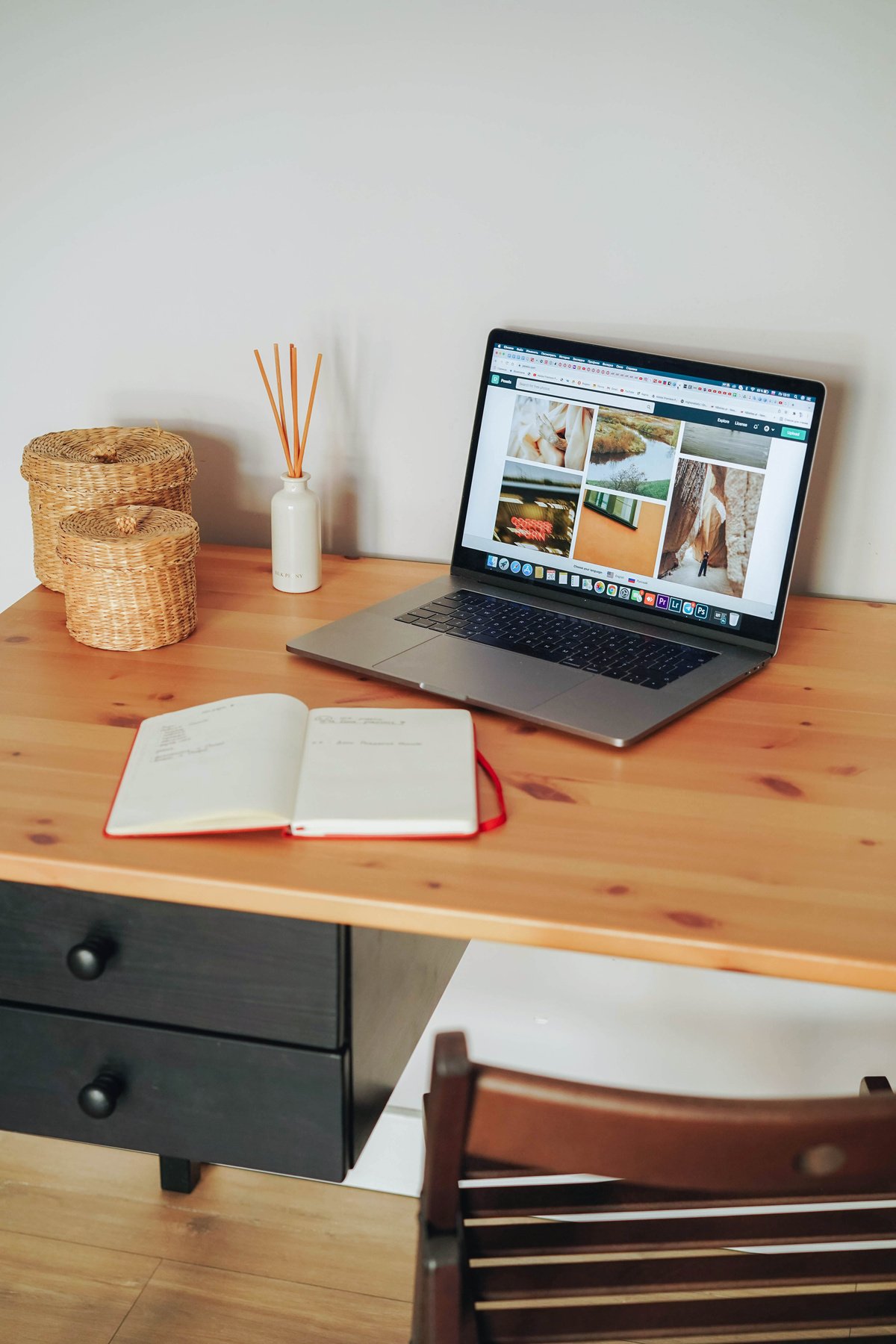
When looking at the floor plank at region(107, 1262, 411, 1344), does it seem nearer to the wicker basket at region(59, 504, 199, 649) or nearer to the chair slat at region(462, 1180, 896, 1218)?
the chair slat at region(462, 1180, 896, 1218)

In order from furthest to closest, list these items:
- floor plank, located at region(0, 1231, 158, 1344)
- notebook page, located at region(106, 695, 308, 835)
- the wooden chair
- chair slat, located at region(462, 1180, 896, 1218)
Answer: floor plank, located at region(0, 1231, 158, 1344), notebook page, located at region(106, 695, 308, 835), chair slat, located at region(462, 1180, 896, 1218), the wooden chair

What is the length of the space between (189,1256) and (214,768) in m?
0.84

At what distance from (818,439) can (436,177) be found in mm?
502

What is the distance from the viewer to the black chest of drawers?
33.3 inches

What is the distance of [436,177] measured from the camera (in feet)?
4.03

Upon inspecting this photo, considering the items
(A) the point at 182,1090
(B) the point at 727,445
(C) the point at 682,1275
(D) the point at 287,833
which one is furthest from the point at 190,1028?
(B) the point at 727,445

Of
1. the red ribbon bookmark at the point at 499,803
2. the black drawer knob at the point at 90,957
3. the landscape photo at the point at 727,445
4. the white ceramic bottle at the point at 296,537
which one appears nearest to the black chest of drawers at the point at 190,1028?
the black drawer knob at the point at 90,957

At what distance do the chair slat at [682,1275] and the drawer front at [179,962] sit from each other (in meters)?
0.21

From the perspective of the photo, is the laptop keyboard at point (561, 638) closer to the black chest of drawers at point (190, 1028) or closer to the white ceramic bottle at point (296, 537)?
the white ceramic bottle at point (296, 537)

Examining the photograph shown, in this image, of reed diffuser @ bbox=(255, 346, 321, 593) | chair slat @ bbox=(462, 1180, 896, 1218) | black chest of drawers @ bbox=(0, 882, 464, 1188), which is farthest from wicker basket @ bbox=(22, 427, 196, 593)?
chair slat @ bbox=(462, 1180, 896, 1218)

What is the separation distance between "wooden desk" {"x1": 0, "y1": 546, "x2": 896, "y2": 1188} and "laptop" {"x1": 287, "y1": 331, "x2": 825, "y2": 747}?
0.05 meters

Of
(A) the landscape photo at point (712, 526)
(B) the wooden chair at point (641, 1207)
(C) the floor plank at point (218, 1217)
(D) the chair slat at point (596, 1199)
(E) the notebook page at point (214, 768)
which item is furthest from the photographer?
(C) the floor plank at point (218, 1217)

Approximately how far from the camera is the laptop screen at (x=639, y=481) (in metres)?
1.12

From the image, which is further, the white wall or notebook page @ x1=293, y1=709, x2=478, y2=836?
the white wall
